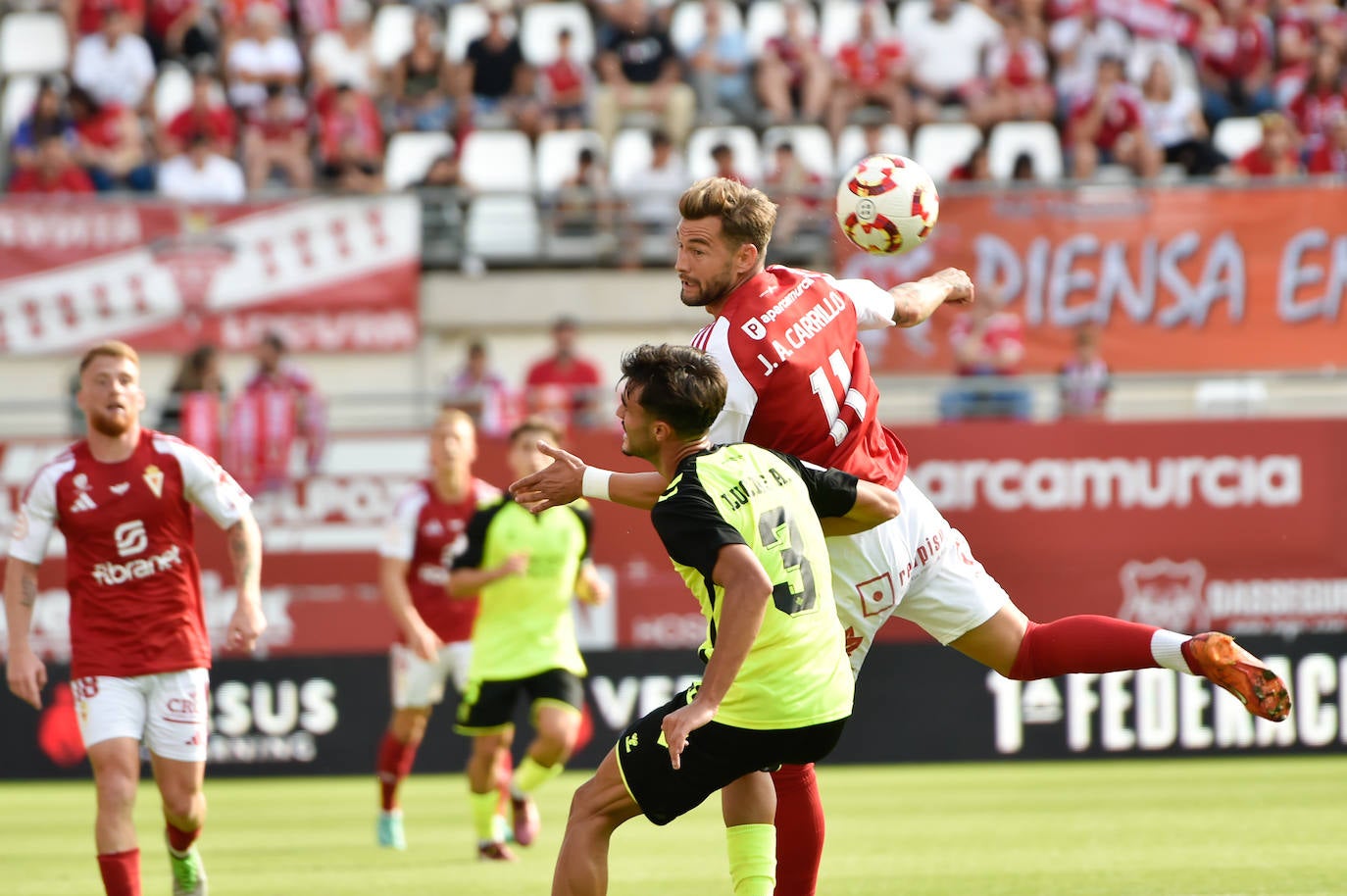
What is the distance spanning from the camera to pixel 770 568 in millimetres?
5395

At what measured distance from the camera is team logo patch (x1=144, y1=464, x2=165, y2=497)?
292 inches

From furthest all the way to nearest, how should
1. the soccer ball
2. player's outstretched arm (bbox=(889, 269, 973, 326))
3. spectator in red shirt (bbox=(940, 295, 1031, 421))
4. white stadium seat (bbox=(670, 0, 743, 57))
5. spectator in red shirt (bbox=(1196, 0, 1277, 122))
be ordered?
1. white stadium seat (bbox=(670, 0, 743, 57))
2. spectator in red shirt (bbox=(1196, 0, 1277, 122))
3. spectator in red shirt (bbox=(940, 295, 1031, 421))
4. the soccer ball
5. player's outstretched arm (bbox=(889, 269, 973, 326))

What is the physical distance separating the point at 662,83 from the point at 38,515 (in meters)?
12.4

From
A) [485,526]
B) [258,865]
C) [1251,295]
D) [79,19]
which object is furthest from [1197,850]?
[79,19]

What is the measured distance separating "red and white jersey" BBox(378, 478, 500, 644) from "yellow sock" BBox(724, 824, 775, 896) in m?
4.86

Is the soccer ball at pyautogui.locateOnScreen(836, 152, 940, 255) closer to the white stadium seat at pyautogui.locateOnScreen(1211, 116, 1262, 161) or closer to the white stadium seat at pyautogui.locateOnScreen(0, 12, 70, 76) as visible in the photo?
the white stadium seat at pyautogui.locateOnScreen(1211, 116, 1262, 161)

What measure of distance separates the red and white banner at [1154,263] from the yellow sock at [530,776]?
6310mm

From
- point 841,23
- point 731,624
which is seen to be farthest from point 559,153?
point 731,624

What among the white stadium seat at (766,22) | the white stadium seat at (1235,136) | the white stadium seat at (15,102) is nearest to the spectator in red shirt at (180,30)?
the white stadium seat at (15,102)

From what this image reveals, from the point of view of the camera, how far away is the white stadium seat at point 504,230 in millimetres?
16906

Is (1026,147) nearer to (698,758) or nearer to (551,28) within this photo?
(551,28)

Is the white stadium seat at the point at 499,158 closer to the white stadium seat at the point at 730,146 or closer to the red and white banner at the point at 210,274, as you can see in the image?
the white stadium seat at the point at 730,146

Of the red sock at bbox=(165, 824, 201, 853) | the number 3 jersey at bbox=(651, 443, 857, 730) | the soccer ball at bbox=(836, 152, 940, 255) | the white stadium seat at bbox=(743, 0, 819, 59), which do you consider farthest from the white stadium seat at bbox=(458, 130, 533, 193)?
the number 3 jersey at bbox=(651, 443, 857, 730)

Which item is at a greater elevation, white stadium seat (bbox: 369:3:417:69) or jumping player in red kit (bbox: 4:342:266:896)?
white stadium seat (bbox: 369:3:417:69)
